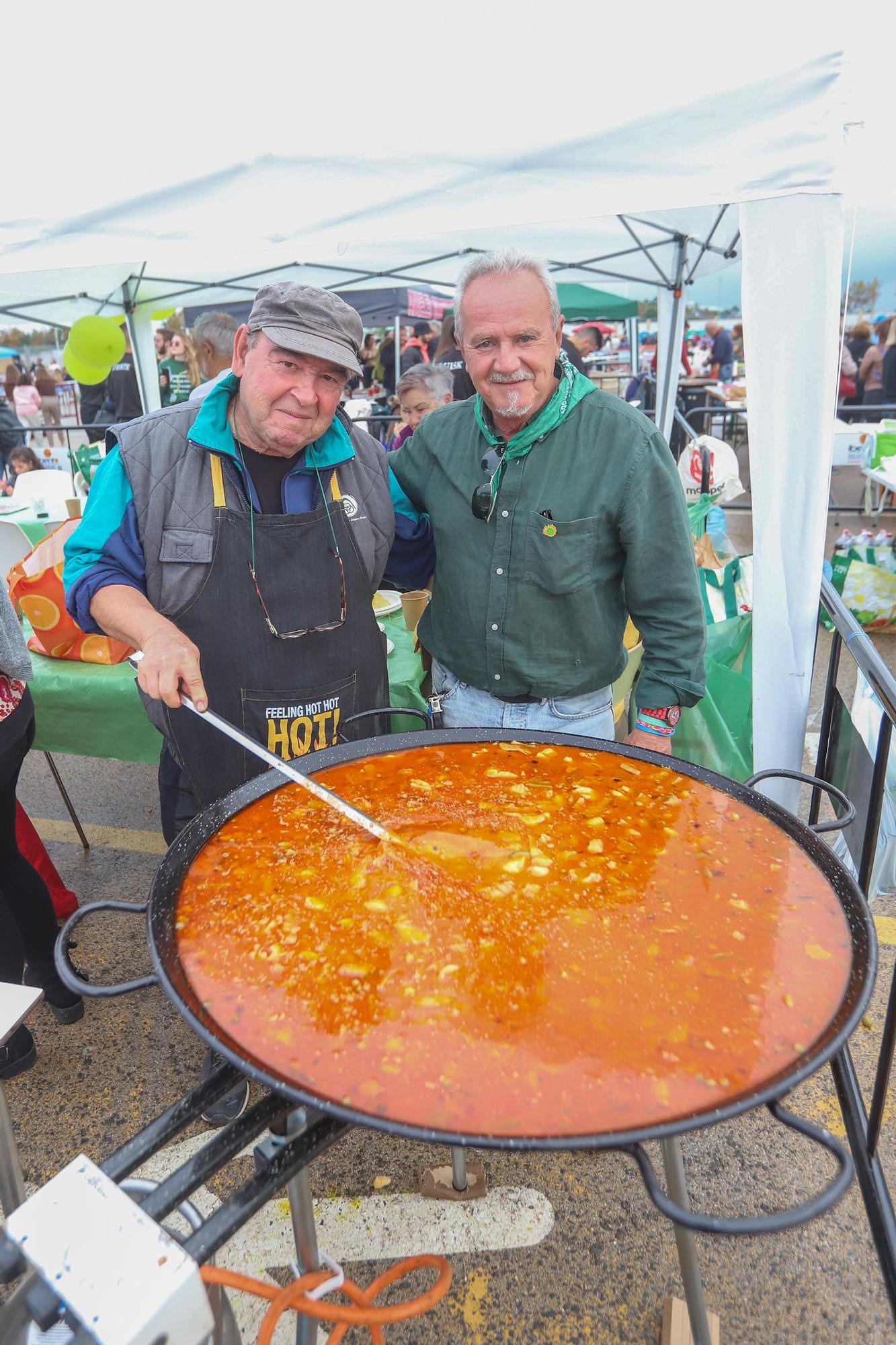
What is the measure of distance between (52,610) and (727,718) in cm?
293

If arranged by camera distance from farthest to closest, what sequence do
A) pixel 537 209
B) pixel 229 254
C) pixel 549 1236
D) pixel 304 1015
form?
pixel 229 254
pixel 537 209
pixel 549 1236
pixel 304 1015

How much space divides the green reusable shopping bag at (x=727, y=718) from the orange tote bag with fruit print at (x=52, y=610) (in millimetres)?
2475

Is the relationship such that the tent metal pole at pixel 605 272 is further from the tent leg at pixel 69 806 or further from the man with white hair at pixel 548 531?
the tent leg at pixel 69 806

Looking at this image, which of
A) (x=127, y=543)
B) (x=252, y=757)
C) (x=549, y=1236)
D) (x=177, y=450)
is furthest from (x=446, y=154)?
(x=549, y=1236)

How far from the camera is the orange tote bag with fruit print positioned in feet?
9.86

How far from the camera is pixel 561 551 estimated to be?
2154 millimetres

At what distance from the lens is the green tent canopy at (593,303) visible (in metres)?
12.3

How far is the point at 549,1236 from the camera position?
200 centimetres

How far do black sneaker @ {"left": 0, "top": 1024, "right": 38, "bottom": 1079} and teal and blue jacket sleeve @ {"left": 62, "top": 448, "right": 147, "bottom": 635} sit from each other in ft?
4.61

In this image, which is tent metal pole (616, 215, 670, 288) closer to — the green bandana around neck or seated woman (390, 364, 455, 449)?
seated woman (390, 364, 455, 449)

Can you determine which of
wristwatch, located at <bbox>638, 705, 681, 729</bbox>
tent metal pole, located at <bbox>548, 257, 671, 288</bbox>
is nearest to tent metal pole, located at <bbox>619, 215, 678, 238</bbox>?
tent metal pole, located at <bbox>548, 257, 671, 288</bbox>

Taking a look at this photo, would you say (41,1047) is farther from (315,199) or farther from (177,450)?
(315,199)

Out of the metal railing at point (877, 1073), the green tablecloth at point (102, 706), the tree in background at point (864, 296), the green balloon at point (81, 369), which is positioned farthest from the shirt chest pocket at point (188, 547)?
the tree in background at point (864, 296)

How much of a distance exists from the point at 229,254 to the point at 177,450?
5.16 feet
